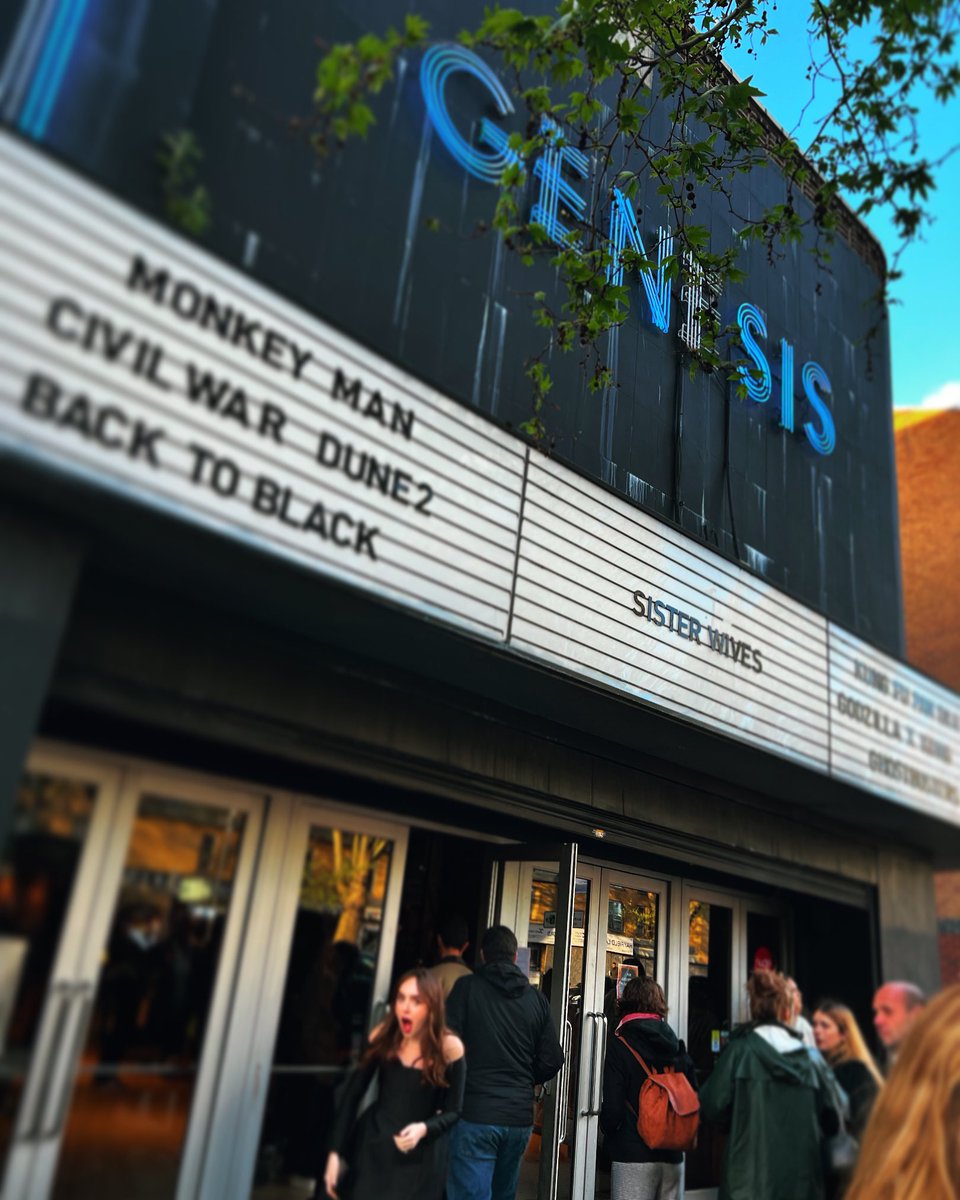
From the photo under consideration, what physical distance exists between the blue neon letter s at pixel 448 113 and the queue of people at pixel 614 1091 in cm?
507

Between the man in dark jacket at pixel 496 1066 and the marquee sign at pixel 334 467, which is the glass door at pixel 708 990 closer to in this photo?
the marquee sign at pixel 334 467

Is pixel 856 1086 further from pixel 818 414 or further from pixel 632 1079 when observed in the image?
pixel 818 414

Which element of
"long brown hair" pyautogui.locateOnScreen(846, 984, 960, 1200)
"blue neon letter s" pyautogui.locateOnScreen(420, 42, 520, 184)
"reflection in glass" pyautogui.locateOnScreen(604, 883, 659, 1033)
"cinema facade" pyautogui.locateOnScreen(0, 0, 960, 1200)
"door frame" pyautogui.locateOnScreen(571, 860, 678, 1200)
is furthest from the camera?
"reflection in glass" pyautogui.locateOnScreen(604, 883, 659, 1033)

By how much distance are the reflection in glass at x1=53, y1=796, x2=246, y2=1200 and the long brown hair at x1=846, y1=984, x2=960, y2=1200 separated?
11.7ft

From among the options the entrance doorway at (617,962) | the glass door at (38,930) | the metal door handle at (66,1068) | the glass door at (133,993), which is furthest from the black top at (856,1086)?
the glass door at (38,930)

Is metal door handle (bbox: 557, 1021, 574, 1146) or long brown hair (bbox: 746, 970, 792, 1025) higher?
long brown hair (bbox: 746, 970, 792, 1025)

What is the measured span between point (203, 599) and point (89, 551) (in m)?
0.67

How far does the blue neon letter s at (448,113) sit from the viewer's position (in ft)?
20.0

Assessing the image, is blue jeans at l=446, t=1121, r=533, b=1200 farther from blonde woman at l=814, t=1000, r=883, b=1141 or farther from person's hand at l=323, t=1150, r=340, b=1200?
blonde woman at l=814, t=1000, r=883, b=1141

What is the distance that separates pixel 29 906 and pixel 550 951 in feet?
13.7

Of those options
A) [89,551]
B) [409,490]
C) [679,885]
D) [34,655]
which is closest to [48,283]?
[89,551]

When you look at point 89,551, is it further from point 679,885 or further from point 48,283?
point 679,885

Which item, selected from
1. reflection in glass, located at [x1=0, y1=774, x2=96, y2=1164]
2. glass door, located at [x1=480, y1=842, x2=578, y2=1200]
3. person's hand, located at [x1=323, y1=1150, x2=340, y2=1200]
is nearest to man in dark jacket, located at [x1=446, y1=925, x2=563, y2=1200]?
glass door, located at [x1=480, y1=842, x2=578, y2=1200]

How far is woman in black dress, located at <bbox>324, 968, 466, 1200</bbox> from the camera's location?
4.36 metres
